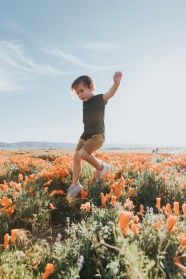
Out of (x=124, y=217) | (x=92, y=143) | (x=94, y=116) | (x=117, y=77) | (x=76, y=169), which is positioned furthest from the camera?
(x=94, y=116)

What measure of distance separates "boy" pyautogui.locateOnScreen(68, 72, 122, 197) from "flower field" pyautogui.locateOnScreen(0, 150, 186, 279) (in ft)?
1.48

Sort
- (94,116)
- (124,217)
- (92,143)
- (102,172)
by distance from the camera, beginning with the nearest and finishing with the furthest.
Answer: (124,217)
(92,143)
(94,116)
(102,172)

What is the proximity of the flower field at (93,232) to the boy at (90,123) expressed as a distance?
45 cm

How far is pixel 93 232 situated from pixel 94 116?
2860mm

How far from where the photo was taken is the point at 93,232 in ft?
8.41

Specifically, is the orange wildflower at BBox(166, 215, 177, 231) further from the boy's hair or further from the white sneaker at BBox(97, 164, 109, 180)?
the boy's hair

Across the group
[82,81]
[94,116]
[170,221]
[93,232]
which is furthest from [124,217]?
[82,81]

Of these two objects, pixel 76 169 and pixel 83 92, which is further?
pixel 83 92

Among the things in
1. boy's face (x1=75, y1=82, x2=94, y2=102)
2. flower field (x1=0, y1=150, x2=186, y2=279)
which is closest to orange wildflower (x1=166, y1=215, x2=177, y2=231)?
flower field (x1=0, y1=150, x2=186, y2=279)

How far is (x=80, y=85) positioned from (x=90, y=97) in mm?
291

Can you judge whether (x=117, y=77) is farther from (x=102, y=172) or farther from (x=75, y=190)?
(x=75, y=190)

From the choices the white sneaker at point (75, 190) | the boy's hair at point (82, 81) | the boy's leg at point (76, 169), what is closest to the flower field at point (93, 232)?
the white sneaker at point (75, 190)

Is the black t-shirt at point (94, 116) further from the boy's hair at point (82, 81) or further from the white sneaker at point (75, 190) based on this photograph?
the white sneaker at point (75, 190)

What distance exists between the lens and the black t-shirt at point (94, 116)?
16.6 ft
